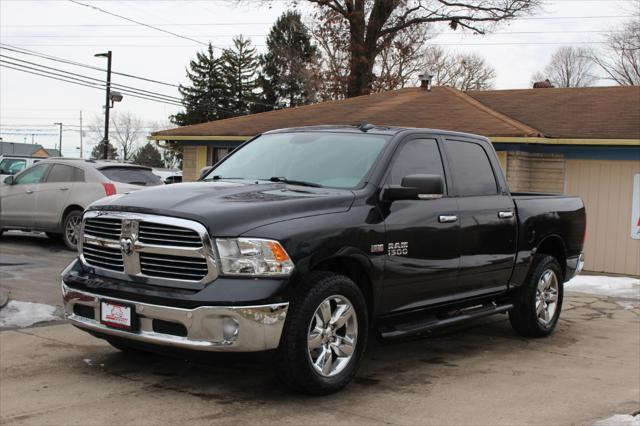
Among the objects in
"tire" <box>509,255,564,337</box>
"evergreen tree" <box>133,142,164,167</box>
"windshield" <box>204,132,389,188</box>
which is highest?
"evergreen tree" <box>133,142,164,167</box>

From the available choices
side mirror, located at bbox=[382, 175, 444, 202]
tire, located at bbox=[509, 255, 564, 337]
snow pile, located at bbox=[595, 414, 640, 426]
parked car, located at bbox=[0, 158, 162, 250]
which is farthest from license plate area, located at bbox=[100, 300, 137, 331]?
parked car, located at bbox=[0, 158, 162, 250]

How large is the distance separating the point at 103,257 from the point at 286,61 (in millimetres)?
50527

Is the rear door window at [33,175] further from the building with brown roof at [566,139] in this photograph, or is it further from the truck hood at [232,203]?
the truck hood at [232,203]

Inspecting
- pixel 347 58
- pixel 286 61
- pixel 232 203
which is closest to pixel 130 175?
pixel 232 203

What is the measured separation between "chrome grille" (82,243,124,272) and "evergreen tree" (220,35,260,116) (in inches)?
2122

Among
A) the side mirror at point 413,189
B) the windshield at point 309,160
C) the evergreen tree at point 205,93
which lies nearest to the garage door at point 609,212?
the windshield at point 309,160

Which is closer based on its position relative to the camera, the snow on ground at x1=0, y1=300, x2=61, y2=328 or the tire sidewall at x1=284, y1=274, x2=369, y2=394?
the tire sidewall at x1=284, y1=274, x2=369, y2=394

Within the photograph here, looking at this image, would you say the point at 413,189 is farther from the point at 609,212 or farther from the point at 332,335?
the point at 609,212

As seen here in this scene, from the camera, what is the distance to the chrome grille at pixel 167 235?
477cm

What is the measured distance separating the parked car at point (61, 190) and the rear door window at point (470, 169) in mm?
7744

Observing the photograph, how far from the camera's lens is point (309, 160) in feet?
20.2

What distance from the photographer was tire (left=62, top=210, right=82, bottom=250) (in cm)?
1383

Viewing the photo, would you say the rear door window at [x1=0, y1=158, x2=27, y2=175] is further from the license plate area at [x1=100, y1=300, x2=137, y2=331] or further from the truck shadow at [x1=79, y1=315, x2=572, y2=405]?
the license plate area at [x1=100, y1=300, x2=137, y2=331]

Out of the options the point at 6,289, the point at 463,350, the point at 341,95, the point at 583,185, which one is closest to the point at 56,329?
the point at 6,289
